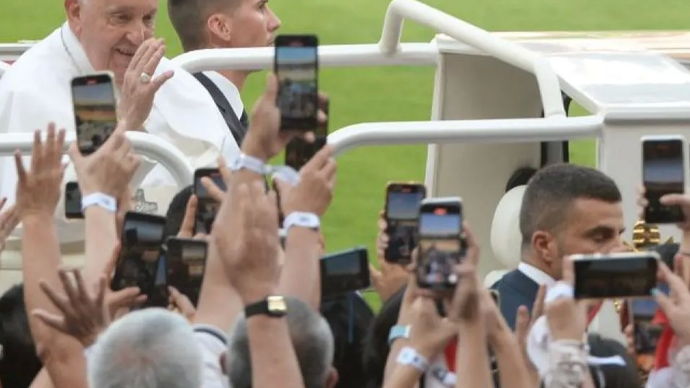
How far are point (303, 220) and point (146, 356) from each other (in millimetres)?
547

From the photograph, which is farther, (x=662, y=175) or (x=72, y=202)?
(x=72, y=202)

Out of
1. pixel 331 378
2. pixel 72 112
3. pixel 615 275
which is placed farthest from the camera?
pixel 72 112

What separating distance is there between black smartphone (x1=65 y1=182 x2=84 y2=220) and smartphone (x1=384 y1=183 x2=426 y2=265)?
660mm

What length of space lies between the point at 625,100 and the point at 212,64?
137 cm

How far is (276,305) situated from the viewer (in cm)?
348

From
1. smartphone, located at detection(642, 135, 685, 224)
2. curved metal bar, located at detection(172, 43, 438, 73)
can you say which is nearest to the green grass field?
curved metal bar, located at detection(172, 43, 438, 73)

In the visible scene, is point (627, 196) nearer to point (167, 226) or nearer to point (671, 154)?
point (671, 154)

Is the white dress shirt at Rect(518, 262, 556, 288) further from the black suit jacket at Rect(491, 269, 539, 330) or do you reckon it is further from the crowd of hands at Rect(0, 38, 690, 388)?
the crowd of hands at Rect(0, 38, 690, 388)

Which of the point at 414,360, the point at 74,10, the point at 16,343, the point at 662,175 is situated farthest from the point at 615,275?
the point at 74,10

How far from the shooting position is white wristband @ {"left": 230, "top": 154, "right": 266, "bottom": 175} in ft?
12.2

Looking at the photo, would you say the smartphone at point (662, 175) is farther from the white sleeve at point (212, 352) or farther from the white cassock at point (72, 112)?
the white cassock at point (72, 112)

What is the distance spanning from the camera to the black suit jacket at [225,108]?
5820 mm

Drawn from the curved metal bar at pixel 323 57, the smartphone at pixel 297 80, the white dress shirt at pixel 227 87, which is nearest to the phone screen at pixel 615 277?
the smartphone at pixel 297 80

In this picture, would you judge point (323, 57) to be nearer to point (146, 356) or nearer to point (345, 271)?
point (345, 271)
